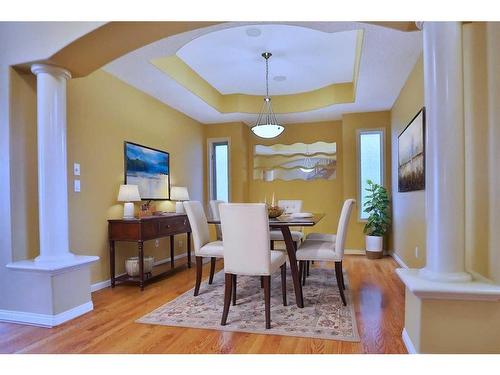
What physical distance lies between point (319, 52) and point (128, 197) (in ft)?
9.43

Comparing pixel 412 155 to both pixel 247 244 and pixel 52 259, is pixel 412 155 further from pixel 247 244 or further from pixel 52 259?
pixel 52 259

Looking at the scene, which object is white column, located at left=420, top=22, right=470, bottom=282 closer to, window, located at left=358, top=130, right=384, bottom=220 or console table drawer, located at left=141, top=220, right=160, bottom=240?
console table drawer, located at left=141, top=220, right=160, bottom=240

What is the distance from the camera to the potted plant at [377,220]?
5.13 meters

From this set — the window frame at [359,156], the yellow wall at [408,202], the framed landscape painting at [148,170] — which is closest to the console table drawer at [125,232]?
the framed landscape painting at [148,170]

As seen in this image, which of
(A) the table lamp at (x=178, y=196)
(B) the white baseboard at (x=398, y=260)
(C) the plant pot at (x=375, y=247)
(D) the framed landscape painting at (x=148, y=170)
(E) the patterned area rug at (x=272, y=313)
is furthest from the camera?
(C) the plant pot at (x=375, y=247)

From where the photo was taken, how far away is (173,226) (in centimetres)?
429

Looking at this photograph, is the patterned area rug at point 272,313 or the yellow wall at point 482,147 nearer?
the yellow wall at point 482,147

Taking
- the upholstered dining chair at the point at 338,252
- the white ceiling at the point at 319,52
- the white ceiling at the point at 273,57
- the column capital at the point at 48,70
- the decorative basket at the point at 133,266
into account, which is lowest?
the decorative basket at the point at 133,266

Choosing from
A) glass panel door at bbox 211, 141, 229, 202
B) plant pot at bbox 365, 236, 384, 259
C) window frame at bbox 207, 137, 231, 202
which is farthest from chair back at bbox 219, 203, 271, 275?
glass panel door at bbox 211, 141, 229, 202

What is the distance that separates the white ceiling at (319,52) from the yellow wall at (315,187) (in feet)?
1.38

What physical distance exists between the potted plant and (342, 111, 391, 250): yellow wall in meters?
0.32

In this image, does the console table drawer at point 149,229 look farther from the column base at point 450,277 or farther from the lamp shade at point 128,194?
the column base at point 450,277

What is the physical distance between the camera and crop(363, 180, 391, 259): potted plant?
16.8 feet
